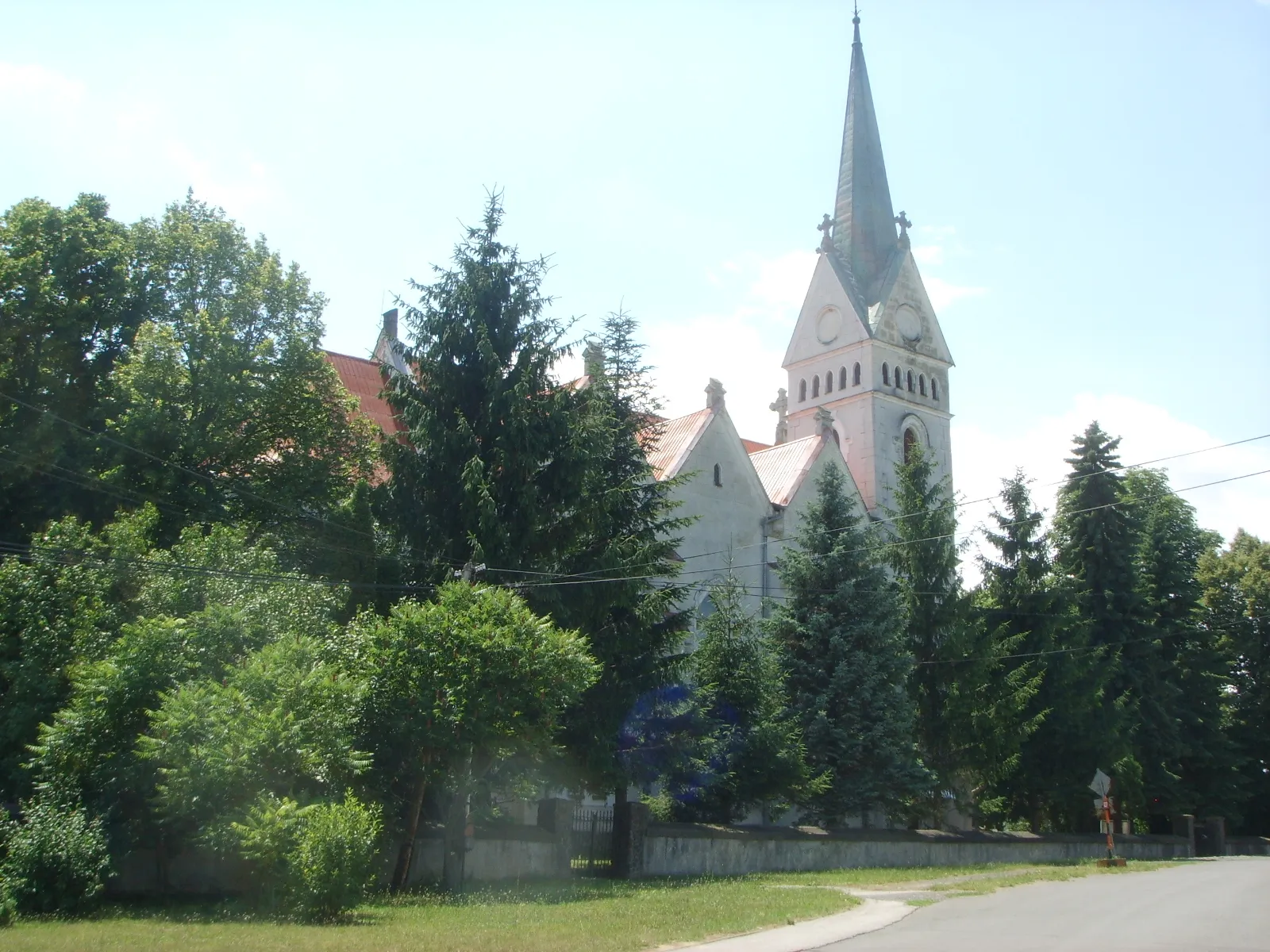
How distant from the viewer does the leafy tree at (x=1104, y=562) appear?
37.9 m

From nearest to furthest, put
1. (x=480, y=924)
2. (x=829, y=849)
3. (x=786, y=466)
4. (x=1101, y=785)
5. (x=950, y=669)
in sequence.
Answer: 1. (x=480, y=924)
2. (x=829, y=849)
3. (x=1101, y=785)
4. (x=950, y=669)
5. (x=786, y=466)

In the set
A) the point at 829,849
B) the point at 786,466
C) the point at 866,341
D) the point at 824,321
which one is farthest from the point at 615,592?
the point at 824,321

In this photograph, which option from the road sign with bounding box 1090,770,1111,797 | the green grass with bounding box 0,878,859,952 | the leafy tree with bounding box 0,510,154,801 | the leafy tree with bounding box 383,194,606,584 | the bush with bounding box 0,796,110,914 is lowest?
the green grass with bounding box 0,878,859,952

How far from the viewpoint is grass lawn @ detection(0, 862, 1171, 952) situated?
11.8 m

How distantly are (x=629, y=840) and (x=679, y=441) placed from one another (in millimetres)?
17531

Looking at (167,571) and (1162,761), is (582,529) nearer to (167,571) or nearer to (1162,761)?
(167,571)

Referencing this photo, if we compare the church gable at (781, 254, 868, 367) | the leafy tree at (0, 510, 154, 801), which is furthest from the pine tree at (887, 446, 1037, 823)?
the church gable at (781, 254, 868, 367)

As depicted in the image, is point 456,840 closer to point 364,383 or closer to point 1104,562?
point 364,383

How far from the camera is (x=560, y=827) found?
64.7 ft

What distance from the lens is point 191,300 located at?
28.0 metres

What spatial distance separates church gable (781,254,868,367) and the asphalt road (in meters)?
36.9

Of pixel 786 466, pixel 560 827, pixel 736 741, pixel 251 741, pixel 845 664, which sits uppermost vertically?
pixel 786 466

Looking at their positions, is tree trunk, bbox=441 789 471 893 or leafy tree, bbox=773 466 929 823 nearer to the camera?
tree trunk, bbox=441 789 471 893

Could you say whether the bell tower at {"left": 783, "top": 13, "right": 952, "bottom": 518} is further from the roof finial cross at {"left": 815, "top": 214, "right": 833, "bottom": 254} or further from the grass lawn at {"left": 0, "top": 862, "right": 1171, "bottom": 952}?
the grass lawn at {"left": 0, "top": 862, "right": 1171, "bottom": 952}
